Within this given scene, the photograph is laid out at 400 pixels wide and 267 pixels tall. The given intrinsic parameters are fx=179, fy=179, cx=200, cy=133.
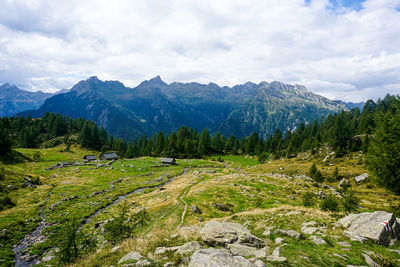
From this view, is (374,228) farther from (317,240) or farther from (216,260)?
(216,260)

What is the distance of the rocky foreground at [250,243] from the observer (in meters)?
10.1

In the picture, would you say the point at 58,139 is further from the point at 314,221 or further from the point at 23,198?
the point at 314,221

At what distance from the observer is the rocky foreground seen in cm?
1009

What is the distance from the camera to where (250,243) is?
539 inches

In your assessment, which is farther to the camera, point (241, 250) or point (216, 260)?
point (241, 250)

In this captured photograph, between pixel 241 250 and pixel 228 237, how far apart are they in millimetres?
1747

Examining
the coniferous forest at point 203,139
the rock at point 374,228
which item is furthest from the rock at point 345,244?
the coniferous forest at point 203,139

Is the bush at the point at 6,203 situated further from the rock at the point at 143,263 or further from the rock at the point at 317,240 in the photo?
the rock at the point at 317,240

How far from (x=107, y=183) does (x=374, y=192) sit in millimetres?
83170

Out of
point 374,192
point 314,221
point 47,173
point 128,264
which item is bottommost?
point 47,173

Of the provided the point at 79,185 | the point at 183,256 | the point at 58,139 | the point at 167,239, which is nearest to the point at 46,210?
the point at 79,185

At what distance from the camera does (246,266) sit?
910 centimetres

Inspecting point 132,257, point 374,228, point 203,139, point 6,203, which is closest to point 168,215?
point 132,257

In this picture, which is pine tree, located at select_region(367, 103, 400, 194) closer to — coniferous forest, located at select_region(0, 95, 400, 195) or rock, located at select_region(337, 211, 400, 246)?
rock, located at select_region(337, 211, 400, 246)
